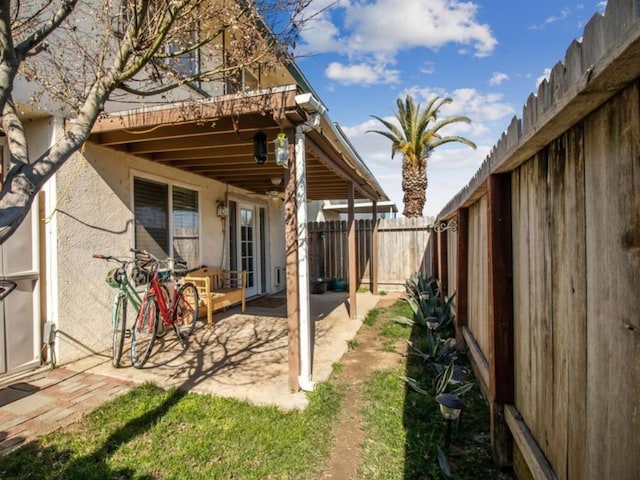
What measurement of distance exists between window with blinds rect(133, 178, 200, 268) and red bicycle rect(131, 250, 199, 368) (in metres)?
0.42

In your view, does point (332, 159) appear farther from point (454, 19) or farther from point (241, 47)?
point (454, 19)

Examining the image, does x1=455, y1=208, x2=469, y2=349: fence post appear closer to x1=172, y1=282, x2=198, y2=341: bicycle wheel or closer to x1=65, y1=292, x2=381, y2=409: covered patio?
x1=65, y1=292, x2=381, y2=409: covered patio

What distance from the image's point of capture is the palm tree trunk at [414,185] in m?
12.8

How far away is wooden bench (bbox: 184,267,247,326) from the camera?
584 centimetres

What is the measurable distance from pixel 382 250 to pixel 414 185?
144 inches

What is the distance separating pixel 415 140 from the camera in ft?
40.9

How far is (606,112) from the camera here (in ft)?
3.83

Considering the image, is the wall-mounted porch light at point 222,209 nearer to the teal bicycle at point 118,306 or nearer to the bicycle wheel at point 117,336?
the teal bicycle at point 118,306

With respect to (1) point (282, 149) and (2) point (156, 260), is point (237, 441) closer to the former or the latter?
(1) point (282, 149)

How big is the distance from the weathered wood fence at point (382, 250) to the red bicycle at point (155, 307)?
18.3 feet

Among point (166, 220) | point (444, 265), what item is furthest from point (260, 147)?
point (444, 265)

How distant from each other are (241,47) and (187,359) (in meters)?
3.55

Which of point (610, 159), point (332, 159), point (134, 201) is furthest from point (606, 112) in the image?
point (134, 201)

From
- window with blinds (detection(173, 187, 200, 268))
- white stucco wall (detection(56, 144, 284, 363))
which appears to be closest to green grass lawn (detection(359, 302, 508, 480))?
white stucco wall (detection(56, 144, 284, 363))
